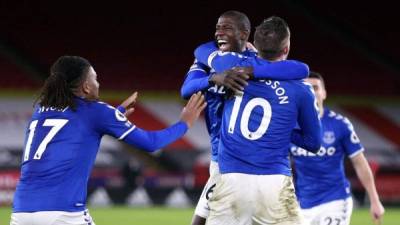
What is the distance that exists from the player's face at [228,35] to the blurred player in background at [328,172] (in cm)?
216

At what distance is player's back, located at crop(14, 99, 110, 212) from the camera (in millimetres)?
5098

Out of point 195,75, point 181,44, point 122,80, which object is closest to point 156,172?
point 122,80

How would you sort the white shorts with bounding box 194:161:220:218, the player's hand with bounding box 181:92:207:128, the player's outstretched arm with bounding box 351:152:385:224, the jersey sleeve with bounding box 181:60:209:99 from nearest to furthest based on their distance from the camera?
1. the player's hand with bounding box 181:92:207:128
2. the jersey sleeve with bounding box 181:60:209:99
3. the white shorts with bounding box 194:161:220:218
4. the player's outstretched arm with bounding box 351:152:385:224

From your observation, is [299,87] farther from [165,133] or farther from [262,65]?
[165,133]

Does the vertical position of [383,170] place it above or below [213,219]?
below

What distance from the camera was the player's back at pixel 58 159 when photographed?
16.7ft

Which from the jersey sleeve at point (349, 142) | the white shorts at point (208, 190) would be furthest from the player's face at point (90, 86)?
the jersey sleeve at point (349, 142)

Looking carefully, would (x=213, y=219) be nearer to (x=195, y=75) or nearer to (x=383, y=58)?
(x=195, y=75)

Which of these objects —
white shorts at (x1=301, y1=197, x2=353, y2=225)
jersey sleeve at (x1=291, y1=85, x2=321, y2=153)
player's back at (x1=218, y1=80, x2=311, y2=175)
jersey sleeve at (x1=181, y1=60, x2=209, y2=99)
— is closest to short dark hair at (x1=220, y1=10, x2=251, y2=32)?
jersey sleeve at (x1=181, y1=60, x2=209, y2=99)

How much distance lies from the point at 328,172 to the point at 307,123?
8.89ft

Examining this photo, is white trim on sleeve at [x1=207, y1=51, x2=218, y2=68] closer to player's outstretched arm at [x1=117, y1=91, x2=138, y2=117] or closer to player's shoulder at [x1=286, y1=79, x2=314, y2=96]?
player's outstretched arm at [x1=117, y1=91, x2=138, y2=117]

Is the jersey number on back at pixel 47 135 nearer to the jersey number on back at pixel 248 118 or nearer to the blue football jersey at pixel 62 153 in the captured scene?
the blue football jersey at pixel 62 153

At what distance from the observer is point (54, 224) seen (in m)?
5.04

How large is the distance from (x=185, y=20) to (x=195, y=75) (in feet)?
51.1
